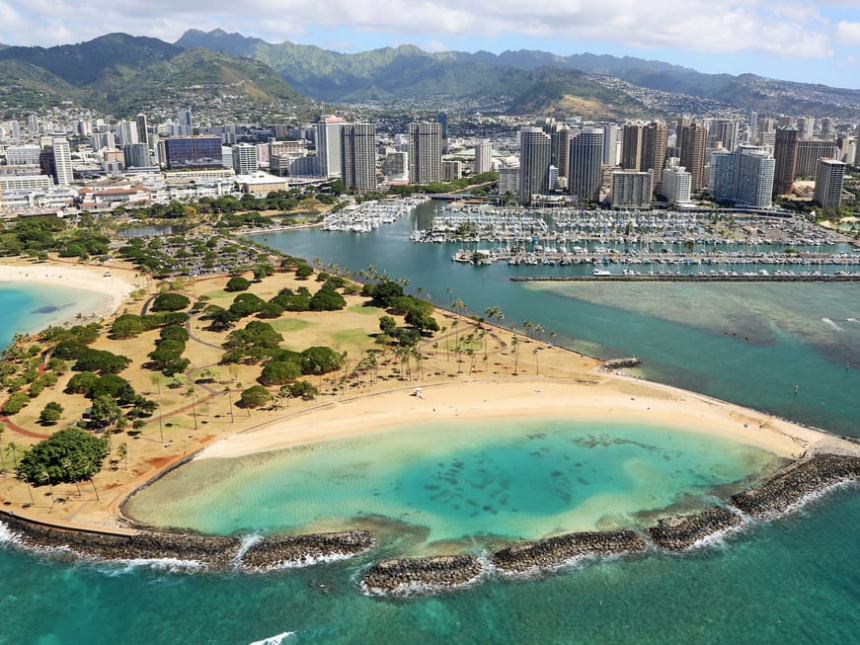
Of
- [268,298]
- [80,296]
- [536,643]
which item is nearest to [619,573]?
[536,643]

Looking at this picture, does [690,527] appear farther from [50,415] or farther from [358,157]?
[358,157]

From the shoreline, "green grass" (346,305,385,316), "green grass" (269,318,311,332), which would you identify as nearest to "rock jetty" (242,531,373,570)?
"green grass" (269,318,311,332)

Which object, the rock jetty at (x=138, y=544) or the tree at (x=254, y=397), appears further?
the tree at (x=254, y=397)

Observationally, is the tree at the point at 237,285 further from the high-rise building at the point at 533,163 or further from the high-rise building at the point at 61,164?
the high-rise building at the point at 61,164

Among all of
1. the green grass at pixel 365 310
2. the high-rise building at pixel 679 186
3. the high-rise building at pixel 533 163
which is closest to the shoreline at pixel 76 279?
the green grass at pixel 365 310

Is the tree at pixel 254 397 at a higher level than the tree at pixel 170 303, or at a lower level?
lower

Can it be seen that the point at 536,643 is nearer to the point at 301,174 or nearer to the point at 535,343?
the point at 535,343

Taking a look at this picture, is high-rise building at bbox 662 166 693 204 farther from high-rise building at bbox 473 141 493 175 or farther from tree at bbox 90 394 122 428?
tree at bbox 90 394 122 428
